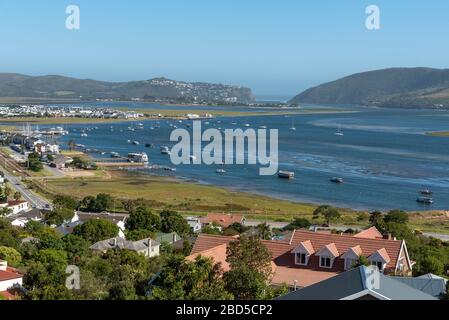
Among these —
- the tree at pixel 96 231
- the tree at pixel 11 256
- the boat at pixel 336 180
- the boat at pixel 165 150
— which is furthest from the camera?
the boat at pixel 165 150

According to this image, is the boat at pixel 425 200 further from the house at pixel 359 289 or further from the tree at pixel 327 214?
the house at pixel 359 289

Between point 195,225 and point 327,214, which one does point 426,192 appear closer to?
point 327,214

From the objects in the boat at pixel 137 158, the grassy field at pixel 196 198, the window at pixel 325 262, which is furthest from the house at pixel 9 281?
the boat at pixel 137 158

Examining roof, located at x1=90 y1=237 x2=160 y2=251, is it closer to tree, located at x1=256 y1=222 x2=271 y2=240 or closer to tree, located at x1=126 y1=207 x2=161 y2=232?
tree, located at x1=256 y1=222 x2=271 y2=240

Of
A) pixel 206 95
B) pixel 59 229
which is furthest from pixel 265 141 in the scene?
pixel 206 95

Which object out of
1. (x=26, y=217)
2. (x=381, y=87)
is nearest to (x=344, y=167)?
(x=26, y=217)

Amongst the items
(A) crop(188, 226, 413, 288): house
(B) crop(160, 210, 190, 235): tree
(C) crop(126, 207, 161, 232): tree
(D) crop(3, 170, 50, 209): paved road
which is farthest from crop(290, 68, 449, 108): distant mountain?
(A) crop(188, 226, 413, 288): house
